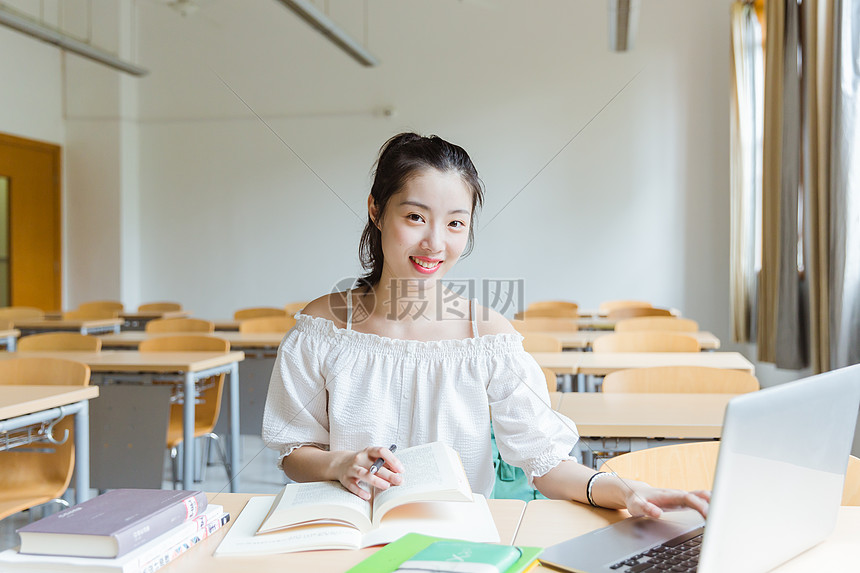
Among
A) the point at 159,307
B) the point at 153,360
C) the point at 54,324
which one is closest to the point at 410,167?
the point at 153,360

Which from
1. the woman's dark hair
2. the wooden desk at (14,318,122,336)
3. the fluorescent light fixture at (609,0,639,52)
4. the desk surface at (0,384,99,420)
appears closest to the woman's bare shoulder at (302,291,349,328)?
the woman's dark hair

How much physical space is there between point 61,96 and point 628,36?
5209 millimetres

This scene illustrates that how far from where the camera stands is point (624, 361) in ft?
9.12

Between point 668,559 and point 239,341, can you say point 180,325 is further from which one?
point 668,559

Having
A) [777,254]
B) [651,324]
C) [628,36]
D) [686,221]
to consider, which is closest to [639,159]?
[686,221]

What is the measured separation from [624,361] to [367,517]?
6.58ft

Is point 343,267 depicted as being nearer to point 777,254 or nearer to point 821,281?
point 821,281

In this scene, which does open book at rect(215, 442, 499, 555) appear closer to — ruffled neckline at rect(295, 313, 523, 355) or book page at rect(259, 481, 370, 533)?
book page at rect(259, 481, 370, 533)

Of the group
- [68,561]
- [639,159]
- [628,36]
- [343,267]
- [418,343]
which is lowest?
[68,561]

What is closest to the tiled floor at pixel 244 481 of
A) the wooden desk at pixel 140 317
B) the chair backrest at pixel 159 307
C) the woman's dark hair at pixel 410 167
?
the woman's dark hair at pixel 410 167

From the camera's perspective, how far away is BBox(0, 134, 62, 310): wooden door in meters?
6.72

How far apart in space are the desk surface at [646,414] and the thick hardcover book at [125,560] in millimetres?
1099

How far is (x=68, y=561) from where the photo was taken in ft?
2.72

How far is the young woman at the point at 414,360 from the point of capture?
3.84 ft
